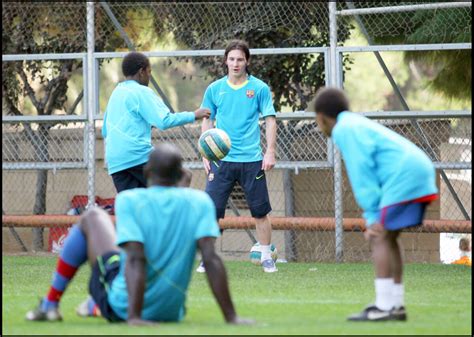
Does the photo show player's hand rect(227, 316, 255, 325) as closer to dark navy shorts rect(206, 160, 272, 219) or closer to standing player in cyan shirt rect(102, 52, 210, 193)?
standing player in cyan shirt rect(102, 52, 210, 193)

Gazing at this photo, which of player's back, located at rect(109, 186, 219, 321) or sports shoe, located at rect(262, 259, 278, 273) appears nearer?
player's back, located at rect(109, 186, 219, 321)

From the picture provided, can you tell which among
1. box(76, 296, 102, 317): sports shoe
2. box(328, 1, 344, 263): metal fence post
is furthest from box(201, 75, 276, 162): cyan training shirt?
box(76, 296, 102, 317): sports shoe

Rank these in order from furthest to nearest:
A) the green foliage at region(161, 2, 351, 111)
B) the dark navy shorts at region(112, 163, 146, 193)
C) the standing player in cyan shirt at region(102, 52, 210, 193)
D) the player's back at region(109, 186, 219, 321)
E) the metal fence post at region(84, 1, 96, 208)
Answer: the green foliage at region(161, 2, 351, 111), the metal fence post at region(84, 1, 96, 208), the dark navy shorts at region(112, 163, 146, 193), the standing player in cyan shirt at region(102, 52, 210, 193), the player's back at region(109, 186, 219, 321)

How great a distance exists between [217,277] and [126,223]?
1.91 feet

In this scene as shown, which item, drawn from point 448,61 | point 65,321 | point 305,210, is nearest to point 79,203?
point 305,210

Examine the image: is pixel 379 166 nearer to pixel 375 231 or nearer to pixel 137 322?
pixel 375 231

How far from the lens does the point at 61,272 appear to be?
6637mm

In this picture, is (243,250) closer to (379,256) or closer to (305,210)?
(305,210)

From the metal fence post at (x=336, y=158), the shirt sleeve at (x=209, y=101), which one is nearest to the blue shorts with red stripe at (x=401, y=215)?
the shirt sleeve at (x=209, y=101)

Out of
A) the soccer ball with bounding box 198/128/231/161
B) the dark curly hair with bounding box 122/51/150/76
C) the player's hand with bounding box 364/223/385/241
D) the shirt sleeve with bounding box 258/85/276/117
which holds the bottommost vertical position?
the player's hand with bounding box 364/223/385/241

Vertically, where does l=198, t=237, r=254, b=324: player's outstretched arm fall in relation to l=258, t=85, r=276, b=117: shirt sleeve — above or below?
below

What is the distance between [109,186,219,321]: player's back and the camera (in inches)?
247

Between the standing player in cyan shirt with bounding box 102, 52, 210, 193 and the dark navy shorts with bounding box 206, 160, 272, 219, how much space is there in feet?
3.60

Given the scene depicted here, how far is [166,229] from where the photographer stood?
629cm
